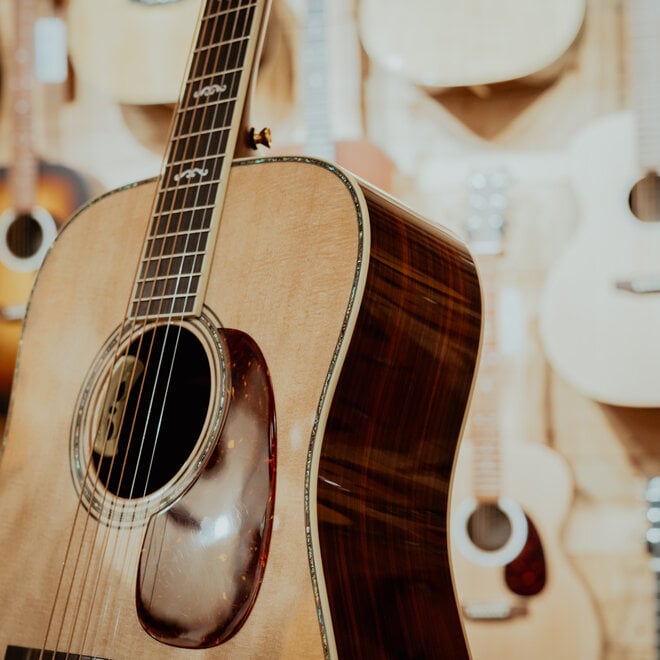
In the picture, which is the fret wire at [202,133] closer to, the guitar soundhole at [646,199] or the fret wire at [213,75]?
the fret wire at [213,75]

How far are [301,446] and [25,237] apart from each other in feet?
4.13

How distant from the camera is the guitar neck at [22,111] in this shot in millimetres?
1777

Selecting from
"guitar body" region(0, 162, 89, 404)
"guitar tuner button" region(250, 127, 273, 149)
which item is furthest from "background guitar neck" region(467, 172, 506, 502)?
"guitar body" region(0, 162, 89, 404)

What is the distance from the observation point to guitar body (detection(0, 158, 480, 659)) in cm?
72

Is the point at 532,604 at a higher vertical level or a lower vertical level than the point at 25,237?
lower

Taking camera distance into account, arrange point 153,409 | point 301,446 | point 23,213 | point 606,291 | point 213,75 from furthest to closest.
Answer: point 23,213
point 606,291
point 213,75
point 153,409
point 301,446

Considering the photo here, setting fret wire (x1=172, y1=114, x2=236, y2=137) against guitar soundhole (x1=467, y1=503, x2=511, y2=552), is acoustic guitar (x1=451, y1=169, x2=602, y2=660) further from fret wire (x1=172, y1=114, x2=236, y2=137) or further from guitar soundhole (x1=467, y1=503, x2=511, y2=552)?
fret wire (x1=172, y1=114, x2=236, y2=137)

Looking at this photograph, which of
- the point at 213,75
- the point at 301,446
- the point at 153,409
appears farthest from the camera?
the point at 213,75

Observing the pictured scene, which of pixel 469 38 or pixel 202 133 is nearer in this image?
pixel 202 133

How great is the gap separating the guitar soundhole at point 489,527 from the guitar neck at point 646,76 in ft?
2.04

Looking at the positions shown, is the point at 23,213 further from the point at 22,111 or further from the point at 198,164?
the point at 198,164

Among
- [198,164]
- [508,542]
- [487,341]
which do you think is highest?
[487,341]

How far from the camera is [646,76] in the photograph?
143cm

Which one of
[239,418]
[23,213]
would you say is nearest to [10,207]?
[23,213]
